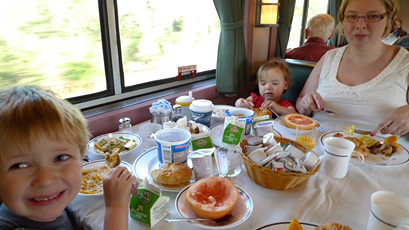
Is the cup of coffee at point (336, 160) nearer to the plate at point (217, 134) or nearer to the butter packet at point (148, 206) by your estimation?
the plate at point (217, 134)

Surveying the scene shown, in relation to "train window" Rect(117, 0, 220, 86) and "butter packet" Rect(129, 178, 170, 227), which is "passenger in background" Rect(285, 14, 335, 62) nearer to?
"train window" Rect(117, 0, 220, 86)

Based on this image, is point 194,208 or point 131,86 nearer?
point 194,208

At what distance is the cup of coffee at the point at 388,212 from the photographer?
600mm

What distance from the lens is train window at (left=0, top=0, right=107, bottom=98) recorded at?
1.18 meters

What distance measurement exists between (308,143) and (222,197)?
0.55 metres

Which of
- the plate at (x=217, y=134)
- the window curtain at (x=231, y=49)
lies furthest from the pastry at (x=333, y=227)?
the window curtain at (x=231, y=49)

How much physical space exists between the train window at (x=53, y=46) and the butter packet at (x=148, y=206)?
0.95 meters

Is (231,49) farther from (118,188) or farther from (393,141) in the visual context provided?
(118,188)

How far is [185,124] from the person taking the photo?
1111mm

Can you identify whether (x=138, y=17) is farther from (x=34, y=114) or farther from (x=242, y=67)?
(x=34, y=114)

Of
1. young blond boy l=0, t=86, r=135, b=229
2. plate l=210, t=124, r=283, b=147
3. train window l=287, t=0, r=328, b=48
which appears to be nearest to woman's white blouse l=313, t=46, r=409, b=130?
plate l=210, t=124, r=283, b=147

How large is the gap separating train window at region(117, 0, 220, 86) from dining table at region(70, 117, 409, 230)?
108cm

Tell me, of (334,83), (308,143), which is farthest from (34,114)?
(334,83)

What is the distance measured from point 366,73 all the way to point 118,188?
1.42 m
